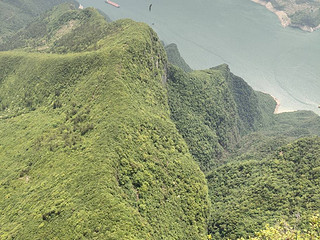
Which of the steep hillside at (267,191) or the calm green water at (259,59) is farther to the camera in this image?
the calm green water at (259,59)

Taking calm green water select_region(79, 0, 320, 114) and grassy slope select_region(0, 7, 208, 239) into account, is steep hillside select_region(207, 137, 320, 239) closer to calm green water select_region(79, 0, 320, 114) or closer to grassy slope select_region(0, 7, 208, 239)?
grassy slope select_region(0, 7, 208, 239)

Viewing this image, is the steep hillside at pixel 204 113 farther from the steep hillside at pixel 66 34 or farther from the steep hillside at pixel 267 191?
the steep hillside at pixel 66 34

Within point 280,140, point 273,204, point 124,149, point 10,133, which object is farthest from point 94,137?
point 280,140

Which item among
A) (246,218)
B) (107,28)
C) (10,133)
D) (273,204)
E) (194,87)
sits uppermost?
(107,28)

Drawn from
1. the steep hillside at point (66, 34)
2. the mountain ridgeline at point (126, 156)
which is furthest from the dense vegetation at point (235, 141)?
the steep hillside at point (66, 34)

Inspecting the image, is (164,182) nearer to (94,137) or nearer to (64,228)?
(94,137)

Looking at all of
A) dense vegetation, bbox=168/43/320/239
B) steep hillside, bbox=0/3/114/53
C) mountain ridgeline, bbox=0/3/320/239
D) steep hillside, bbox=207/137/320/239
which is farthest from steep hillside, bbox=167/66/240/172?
steep hillside, bbox=0/3/114/53
